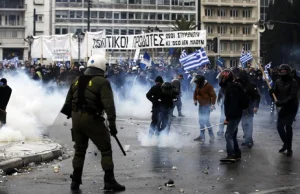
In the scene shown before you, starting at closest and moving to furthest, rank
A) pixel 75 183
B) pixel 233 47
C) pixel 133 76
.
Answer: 1. pixel 75 183
2. pixel 133 76
3. pixel 233 47

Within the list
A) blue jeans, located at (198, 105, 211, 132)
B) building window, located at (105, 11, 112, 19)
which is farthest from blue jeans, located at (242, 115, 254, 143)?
building window, located at (105, 11, 112, 19)

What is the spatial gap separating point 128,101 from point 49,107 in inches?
519

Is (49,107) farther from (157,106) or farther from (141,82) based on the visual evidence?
(141,82)

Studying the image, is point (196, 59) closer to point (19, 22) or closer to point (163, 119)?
point (163, 119)

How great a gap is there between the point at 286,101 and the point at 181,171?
127 inches

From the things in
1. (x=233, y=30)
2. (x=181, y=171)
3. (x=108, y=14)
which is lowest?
(x=181, y=171)

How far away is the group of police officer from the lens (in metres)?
9.34

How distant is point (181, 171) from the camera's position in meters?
11.3

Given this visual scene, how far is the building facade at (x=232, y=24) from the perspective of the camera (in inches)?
4218

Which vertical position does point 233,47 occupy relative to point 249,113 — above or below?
above

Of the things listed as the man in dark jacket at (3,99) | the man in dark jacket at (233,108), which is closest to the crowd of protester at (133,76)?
the man in dark jacket at (3,99)

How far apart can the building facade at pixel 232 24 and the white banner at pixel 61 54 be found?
65593mm

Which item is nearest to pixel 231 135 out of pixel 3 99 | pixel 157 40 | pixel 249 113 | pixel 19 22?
pixel 249 113

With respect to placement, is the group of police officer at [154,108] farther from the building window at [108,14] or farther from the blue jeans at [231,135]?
the building window at [108,14]
